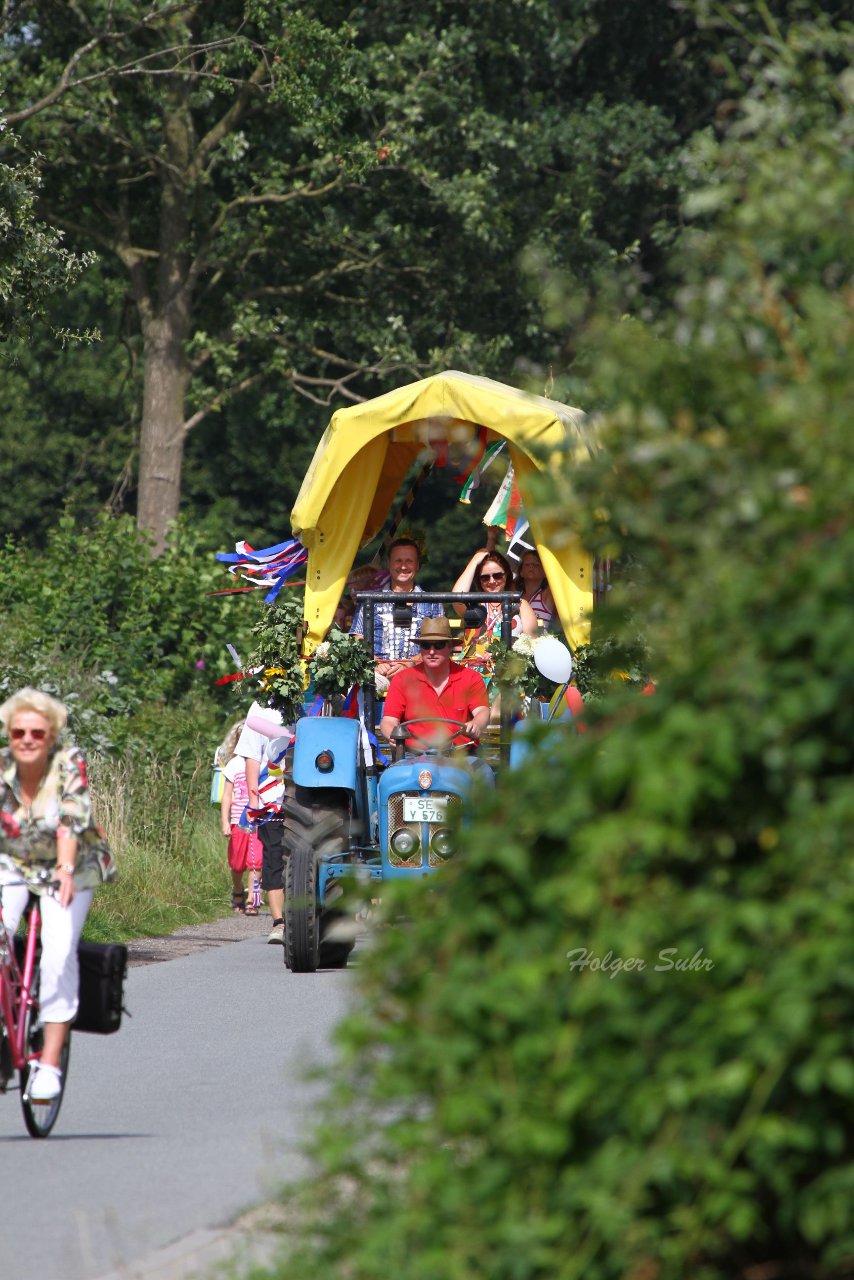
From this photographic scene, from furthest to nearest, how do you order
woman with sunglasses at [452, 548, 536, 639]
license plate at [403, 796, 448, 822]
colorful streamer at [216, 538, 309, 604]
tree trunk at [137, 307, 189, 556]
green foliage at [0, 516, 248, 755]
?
tree trunk at [137, 307, 189, 556] → green foliage at [0, 516, 248, 755] → colorful streamer at [216, 538, 309, 604] → woman with sunglasses at [452, 548, 536, 639] → license plate at [403, 796, 448, 822]

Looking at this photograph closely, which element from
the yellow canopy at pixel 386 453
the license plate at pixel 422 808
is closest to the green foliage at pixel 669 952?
the license plate at pixel 422 808

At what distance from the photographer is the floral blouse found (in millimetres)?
8039

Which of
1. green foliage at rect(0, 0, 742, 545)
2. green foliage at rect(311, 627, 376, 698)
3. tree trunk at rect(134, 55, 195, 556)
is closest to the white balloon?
green foliage at rect(311, 627, 376, 698)

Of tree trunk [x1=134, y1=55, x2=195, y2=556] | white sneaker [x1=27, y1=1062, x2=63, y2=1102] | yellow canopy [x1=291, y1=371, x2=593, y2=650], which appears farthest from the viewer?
tree trunk [x1=134, y1=55, x2=195, y2=556]

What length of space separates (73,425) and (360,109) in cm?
1867

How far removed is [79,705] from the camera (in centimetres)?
1675

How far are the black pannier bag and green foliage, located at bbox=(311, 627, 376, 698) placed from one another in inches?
229

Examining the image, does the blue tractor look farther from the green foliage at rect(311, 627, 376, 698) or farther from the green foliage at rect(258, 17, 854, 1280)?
the green foliage at rect(258, 17, 854, 1280)

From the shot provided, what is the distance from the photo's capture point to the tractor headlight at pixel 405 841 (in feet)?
42.8

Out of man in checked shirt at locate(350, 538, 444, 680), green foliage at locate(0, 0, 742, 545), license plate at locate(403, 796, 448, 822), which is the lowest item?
license plate at locate(403, 796, 448, 822)

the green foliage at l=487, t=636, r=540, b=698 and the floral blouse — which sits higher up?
the green foliage at l=487, t=636, r=540, b=698

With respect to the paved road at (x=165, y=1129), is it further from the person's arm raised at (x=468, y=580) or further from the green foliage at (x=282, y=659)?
the person's arm raised at (x=468, y=580)

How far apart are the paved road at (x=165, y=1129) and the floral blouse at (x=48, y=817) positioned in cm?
99

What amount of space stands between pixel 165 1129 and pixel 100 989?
23.3 inches
